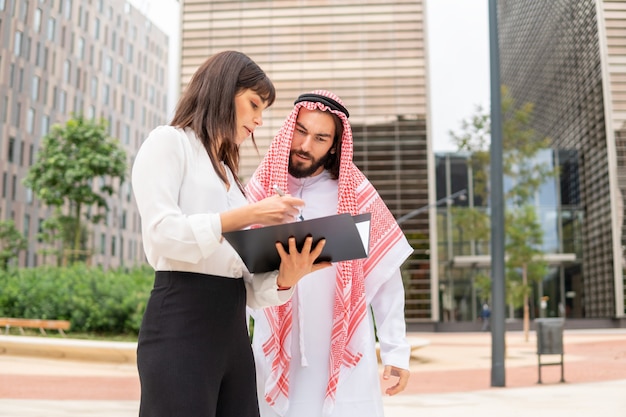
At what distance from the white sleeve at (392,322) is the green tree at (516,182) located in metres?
17.5

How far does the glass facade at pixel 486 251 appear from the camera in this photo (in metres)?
29.7

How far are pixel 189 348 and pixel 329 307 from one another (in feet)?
2.64

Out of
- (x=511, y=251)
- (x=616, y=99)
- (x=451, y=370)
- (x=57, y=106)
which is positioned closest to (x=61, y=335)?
(x=451, y=370)

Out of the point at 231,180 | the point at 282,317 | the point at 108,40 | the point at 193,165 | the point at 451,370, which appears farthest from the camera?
the point at 108,40

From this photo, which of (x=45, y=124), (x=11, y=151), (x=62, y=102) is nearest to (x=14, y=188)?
(x=11, y=151)

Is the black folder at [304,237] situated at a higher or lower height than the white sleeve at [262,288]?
higher

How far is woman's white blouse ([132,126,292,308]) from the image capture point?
1.46m

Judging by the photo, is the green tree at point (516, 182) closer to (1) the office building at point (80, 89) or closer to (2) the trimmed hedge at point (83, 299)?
(2) the trimmed hedge at point (83, 299)

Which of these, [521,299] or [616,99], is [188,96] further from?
[521,299]

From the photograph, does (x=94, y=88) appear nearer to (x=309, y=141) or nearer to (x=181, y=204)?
(x=309, y=141)

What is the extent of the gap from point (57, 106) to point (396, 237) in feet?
151

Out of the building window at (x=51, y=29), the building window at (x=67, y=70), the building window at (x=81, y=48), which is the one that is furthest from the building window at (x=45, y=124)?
the building window at (x=51, y=29)

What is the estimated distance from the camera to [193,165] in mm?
1619

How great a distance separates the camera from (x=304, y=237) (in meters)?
1.61
